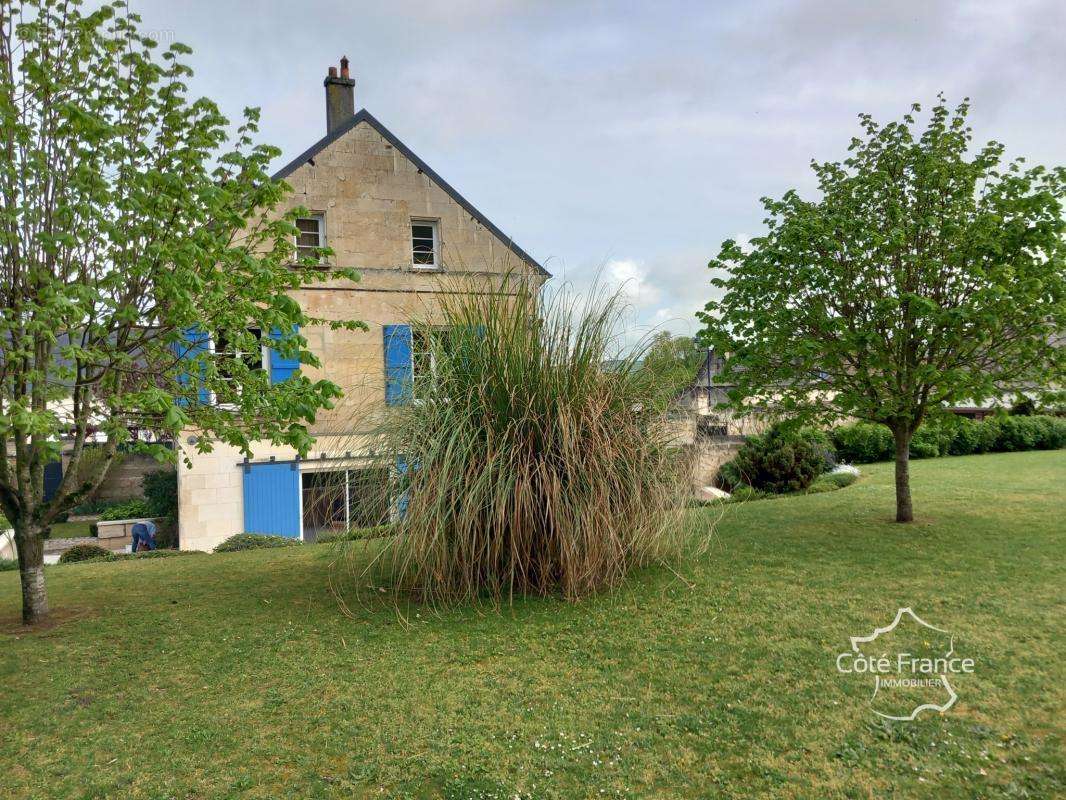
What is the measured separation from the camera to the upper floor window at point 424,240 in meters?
14.1

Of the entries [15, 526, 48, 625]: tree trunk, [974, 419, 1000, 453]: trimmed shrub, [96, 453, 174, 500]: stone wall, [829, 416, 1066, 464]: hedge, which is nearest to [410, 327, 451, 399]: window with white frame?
[15, 526, 48, 625]: tree trunk

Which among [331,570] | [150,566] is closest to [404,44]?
[331,570]

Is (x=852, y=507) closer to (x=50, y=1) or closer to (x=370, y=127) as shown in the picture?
(x=50, y=1)

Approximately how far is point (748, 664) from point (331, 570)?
3.67 metres

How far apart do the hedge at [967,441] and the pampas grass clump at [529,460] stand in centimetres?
1257

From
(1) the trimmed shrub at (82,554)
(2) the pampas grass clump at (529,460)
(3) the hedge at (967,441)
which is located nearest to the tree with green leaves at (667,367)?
(2) the pampas grass clump at (529,460)

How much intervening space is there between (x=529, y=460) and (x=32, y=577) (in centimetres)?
357

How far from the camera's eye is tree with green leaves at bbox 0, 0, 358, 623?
13.4ft

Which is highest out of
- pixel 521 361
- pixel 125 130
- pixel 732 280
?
pixel 125 130

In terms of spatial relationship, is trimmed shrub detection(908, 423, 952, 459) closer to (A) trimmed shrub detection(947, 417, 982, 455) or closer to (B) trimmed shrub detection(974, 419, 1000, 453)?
(A) trimmed shrub detection(947, 417, 982, 455)

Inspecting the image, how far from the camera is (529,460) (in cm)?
459

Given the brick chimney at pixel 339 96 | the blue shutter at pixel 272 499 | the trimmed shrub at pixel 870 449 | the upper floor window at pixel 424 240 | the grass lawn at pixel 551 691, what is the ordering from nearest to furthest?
the grass lawn at pixel 551 691 < the blue shutter at pixel 272 499 < the upper floor window at pixel 424 240 < the brick chimney at pixel 339 96 < the trimmed shrub at pixel 870 449

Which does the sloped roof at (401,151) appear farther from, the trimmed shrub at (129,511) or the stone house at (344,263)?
the trimmed shrub at (129,511)

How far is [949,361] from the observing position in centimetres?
665
